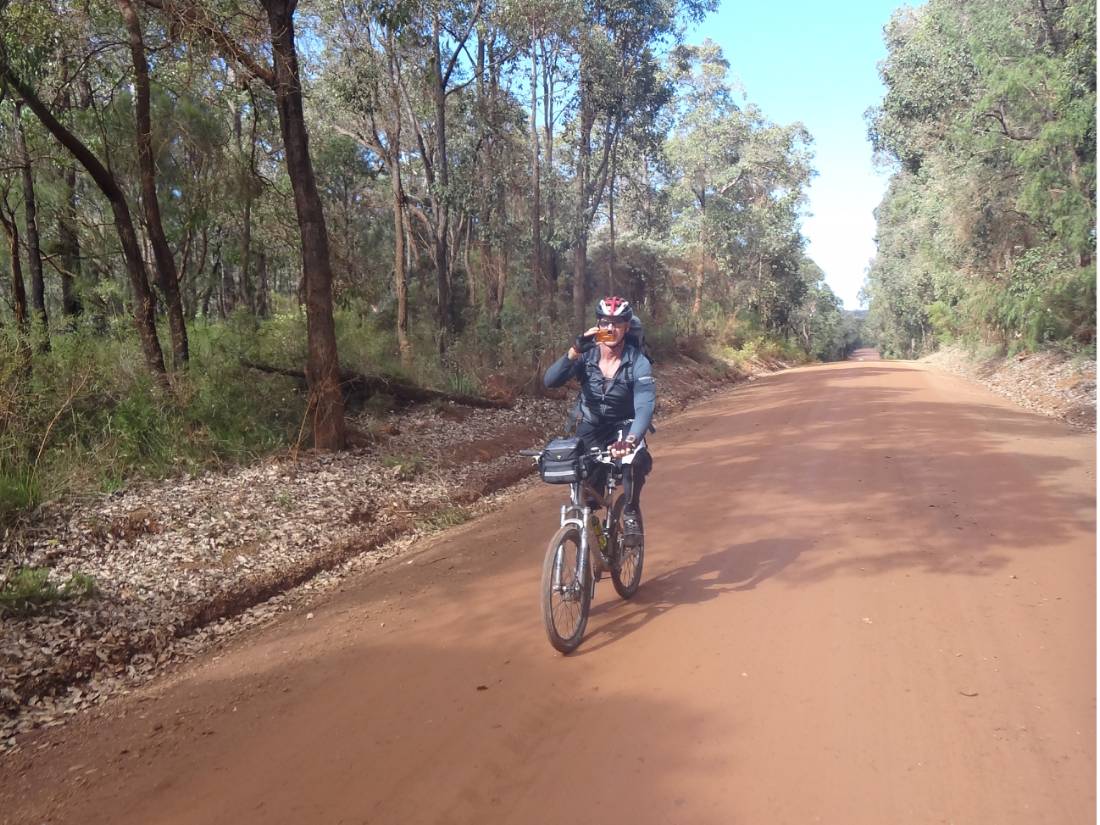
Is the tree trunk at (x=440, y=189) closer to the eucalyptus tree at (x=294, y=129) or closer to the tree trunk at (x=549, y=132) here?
the tree trunk at (x=549, y=132)

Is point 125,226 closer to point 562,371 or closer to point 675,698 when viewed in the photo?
point 562,371

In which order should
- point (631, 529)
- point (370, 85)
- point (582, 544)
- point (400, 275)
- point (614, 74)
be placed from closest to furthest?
point (582, 544) < point (631, 529) < point (370, 85) < point (400, 275) < point (614, 74)

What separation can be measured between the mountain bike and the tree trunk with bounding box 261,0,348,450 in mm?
5149

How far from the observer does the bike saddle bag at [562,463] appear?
15.0 ft

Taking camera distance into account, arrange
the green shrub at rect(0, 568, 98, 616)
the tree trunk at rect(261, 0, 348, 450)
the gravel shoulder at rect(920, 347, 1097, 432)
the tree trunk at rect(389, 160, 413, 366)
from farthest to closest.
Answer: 1. the tree trunk at rect(389, 160, 413, 366)
2. the gravel shoulder at rect(920, 347, 1097, 432)
3. the tree trunk at rect(261, 0, 348, 450)
4. the green shrub at rect(0, 568, 98, 616)

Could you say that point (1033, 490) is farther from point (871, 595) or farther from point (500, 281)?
point (500, 281)

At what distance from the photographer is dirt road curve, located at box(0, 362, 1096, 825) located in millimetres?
3146

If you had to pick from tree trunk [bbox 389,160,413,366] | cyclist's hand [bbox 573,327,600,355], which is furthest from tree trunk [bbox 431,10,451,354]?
cyclist's hand [bbox 573,327,600,355]

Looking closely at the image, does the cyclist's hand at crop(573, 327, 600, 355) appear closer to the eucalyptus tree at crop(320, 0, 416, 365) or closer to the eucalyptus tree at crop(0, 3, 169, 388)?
the eucalyptus tree at crop(0, 3, 169, 388)

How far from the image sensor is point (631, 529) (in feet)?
17.0

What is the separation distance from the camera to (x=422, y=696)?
162 inches

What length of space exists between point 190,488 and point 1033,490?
27.5 feet

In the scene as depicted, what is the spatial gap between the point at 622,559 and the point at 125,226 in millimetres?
8127

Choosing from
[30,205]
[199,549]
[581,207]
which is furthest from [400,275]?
[199,549]
